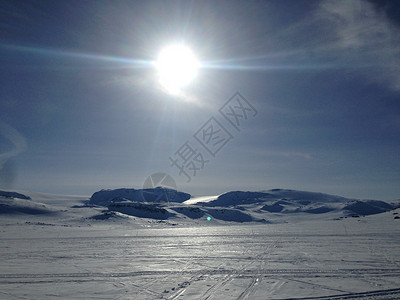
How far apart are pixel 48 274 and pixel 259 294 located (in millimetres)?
10560

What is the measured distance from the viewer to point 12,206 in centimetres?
8088

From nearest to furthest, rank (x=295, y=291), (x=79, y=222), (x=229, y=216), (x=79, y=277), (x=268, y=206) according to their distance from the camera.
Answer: (x=295, y=291), (x=79, y=277), (x=79, y=222), (x=229, y=216), (x=268, y=206)

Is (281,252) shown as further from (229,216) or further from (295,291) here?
(229,216)


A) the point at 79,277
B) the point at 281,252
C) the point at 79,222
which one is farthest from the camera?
the point at 79,222

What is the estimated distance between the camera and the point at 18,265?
17547 millimetres

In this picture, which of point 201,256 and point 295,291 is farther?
point 201,256

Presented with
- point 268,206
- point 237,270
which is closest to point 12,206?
point 237,270

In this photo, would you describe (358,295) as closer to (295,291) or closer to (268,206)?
(295,291)

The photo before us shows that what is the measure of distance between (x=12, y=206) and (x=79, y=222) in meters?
25.1

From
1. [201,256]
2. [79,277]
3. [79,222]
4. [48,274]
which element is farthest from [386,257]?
[79,222]

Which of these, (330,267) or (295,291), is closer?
(295,291)

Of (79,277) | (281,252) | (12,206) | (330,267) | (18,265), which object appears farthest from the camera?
(12,206)

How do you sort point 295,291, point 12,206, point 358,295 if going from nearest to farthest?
1. point 358,295
2. point 295,291
3. point 12,206

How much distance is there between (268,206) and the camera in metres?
175
